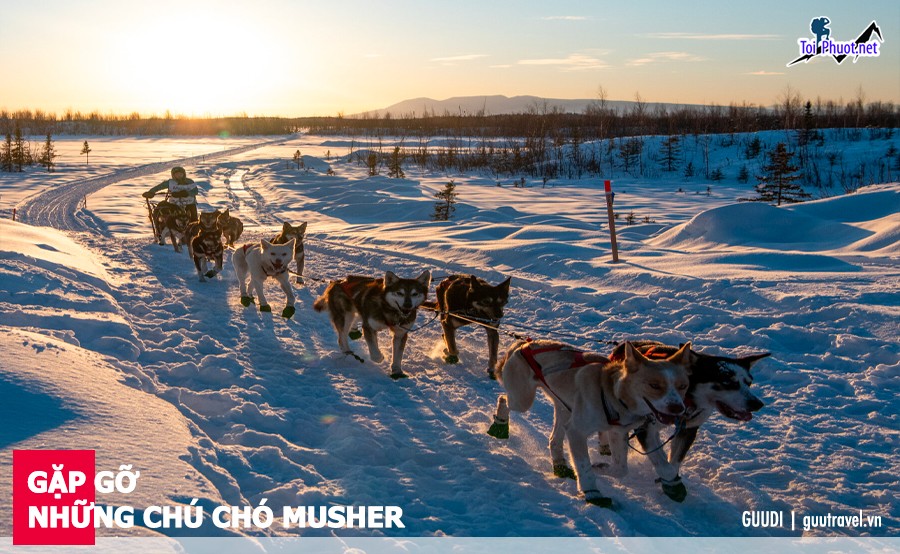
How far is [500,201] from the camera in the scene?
75.2ft

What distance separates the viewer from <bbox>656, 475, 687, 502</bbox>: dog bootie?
3.98 meters

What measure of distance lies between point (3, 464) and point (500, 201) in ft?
66.5

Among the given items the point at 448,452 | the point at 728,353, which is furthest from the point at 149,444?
the point at 728,353

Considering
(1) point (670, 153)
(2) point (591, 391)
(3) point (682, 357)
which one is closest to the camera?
(3) point (682, 357)

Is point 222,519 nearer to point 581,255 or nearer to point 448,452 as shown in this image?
point 448,452

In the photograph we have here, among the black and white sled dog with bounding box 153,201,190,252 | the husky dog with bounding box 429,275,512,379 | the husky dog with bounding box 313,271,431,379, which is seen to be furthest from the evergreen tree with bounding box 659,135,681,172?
the husky dog with bounding box 313,271,431,379

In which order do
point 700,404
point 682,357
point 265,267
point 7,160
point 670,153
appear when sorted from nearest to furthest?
point 682,357 < point 700,404 < point 265,267 < point 670,153 < point 7,160

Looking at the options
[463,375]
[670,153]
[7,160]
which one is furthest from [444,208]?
[7,160]

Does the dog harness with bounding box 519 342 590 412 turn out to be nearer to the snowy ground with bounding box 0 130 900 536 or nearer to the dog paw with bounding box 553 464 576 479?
the dog paw with bounding box 553 464 576 479

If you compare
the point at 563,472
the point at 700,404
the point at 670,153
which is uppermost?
the point at 670,153

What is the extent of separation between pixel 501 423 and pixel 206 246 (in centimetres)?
727

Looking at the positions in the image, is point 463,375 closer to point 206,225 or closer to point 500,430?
point 500,430

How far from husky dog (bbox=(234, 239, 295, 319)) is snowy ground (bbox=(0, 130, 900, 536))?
7.7 inches

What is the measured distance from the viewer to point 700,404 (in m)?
3.90
